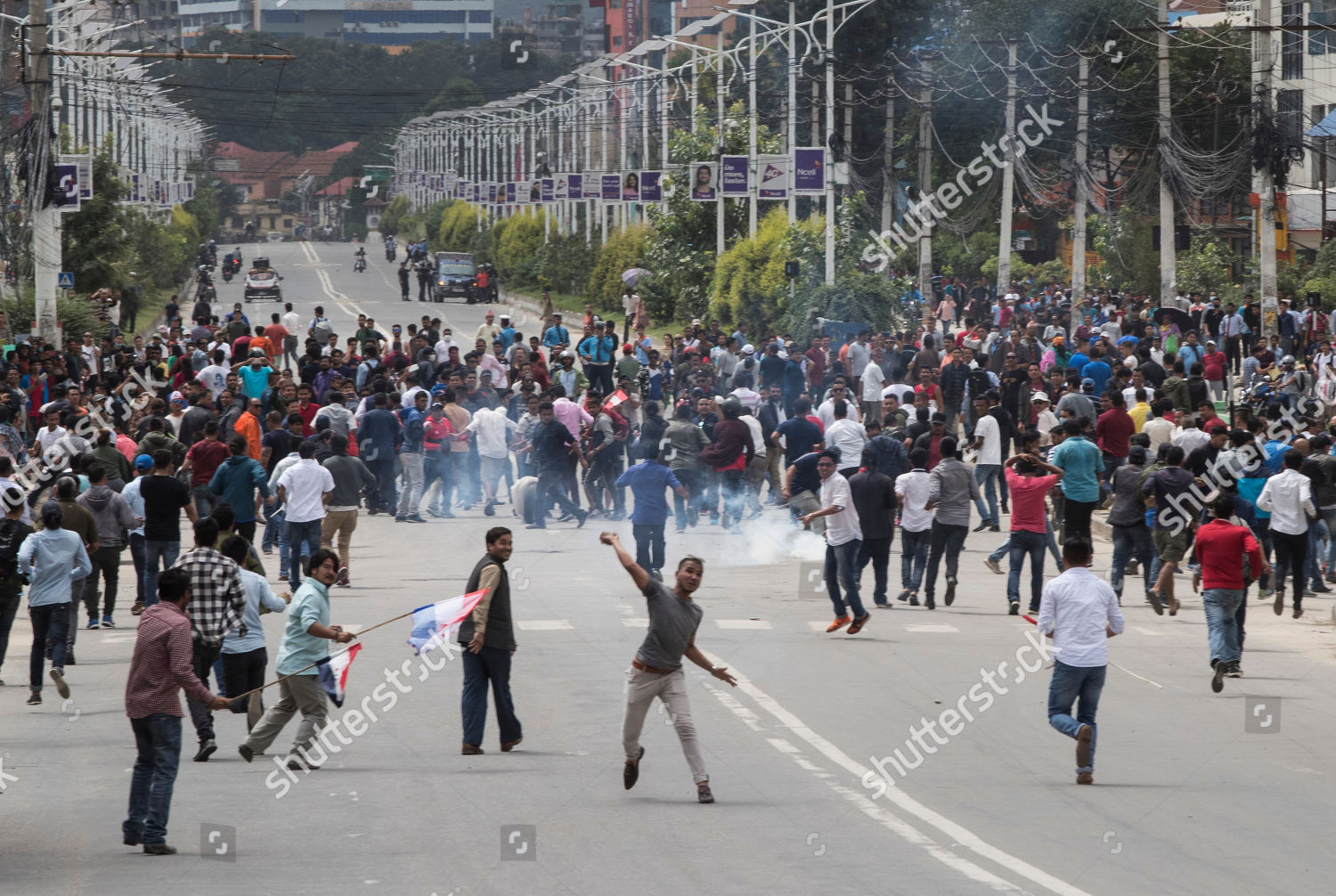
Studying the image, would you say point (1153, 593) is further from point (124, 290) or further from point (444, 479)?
point (124, 290)

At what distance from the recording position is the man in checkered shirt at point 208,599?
1105cm

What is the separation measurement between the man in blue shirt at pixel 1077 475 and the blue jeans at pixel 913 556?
1407 mm

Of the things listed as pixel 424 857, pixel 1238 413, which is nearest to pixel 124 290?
pixel 1238 413

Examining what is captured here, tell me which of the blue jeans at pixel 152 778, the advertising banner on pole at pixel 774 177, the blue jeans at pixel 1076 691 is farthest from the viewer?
the advertising banner on pole at pixel 774 177

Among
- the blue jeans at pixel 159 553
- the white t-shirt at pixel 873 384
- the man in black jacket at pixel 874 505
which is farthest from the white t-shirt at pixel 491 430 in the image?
the man in black jacket at pixel 874 505

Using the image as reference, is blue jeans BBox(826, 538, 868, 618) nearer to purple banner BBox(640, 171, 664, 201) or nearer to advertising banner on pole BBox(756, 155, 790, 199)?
advertising banner on pole BBox(756, 155, 790, 199)

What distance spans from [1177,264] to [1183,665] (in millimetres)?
37945

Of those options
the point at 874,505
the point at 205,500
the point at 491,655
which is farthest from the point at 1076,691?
the point at 205,500

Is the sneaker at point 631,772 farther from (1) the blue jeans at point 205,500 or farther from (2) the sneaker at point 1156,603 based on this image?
(1) the blue jeans at point 205,500

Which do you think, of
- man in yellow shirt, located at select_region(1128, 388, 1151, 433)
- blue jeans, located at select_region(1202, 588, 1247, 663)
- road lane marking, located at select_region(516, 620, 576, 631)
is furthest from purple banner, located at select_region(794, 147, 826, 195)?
blue jeans, located at select_region(1202, 588, 1247, 663)

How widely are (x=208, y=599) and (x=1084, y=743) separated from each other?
17.6 ft

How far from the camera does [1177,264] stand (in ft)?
166

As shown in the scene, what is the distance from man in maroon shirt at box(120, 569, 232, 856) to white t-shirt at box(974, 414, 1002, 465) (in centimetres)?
1345

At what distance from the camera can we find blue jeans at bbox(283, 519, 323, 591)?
1695cm
